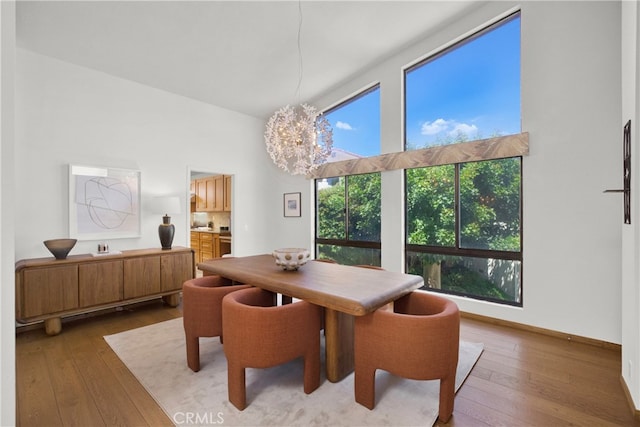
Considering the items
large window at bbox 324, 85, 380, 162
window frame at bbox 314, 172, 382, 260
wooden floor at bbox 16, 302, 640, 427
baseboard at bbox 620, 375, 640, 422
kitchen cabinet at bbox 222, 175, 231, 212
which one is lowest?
wooden floor at bbox 16, 302, 640, 427

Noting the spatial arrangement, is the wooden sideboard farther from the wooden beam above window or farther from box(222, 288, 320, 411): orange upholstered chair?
the wooden beam above window

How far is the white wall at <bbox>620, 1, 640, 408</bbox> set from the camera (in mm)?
1696

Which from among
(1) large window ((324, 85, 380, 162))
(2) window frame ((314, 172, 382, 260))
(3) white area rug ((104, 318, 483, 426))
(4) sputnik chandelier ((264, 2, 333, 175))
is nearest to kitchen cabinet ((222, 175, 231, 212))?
(2) window frame ((314, 172, 382, 260))

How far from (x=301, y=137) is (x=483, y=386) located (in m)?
2.61

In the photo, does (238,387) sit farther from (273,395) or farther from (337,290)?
(337,290)

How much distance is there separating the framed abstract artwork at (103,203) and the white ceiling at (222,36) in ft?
4.52

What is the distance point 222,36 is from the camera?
319cm

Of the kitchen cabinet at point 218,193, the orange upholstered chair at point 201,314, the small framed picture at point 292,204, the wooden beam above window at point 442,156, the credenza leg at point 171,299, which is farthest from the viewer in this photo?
the kitchen cabinet at point 218,193

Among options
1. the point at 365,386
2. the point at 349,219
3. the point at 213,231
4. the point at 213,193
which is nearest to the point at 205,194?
→ the point at 213,193

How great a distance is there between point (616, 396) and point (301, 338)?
2.16m

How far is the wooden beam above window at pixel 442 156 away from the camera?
117 inches

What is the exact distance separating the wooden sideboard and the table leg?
263 centimetres
